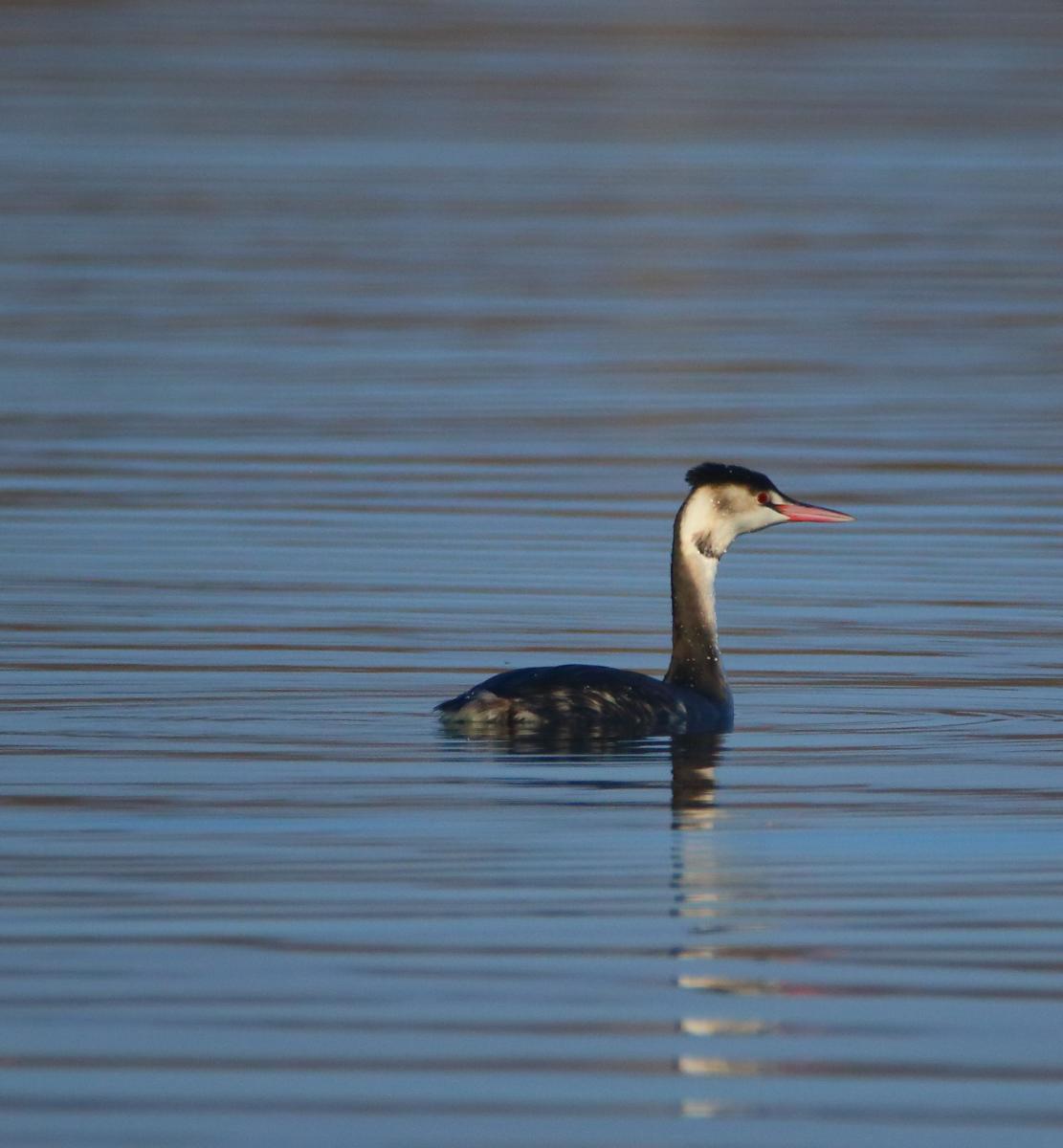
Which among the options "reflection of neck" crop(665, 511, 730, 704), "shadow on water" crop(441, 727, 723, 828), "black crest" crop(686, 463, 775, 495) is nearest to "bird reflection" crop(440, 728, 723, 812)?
"shadow on water" crop(441, 727, 723, 828)

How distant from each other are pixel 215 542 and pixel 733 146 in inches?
934

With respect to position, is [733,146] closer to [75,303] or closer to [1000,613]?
[75,303]

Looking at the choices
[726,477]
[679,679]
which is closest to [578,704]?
[679,679]

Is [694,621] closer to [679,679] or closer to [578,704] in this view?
[679,679]

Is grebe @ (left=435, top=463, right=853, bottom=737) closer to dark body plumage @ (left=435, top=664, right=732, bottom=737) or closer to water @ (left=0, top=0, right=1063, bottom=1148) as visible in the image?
dark body plumage @ (left=435, top=664, right=732, bottom=737)

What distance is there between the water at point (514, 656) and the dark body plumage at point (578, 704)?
16 cm

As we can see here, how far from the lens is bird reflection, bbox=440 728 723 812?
33.6 feet

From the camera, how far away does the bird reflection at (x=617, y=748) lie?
10242mm

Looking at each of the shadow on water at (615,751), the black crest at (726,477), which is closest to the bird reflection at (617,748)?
the shadow on water at (615,751)

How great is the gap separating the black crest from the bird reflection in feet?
3.62

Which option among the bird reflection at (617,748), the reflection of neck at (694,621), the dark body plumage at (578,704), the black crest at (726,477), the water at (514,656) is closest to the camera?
the water at (514,656)

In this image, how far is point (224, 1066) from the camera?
6660mm

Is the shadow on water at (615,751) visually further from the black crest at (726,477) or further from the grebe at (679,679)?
the black crest at (726,477)

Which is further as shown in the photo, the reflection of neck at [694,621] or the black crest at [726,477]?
the black crest at [726,477]
